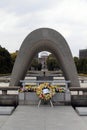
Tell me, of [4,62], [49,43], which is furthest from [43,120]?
[4,62]

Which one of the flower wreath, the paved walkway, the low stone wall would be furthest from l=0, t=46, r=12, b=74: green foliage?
the paved walkway

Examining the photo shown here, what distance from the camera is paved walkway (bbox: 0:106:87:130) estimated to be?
8220 mm

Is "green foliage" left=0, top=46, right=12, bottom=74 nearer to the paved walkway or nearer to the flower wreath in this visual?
the flower wreath

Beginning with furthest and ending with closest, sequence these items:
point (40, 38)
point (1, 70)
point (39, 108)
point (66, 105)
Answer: point (1, 70) → point (40, 38) → point (66, 105) → point (39, 108)

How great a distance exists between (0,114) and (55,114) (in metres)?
1.86

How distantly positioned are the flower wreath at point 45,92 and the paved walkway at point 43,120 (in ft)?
1.85

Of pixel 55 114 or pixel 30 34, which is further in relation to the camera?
pixel 30 34

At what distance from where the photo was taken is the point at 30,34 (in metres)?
18.3

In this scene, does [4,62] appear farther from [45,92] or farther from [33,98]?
[45,92]

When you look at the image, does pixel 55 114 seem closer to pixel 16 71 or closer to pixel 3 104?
pixel 3 104

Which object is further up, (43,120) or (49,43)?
(49,43)

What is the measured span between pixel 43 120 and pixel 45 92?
3.08 m

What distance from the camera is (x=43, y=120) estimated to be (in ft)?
30.5

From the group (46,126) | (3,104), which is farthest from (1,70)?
(46,126)
